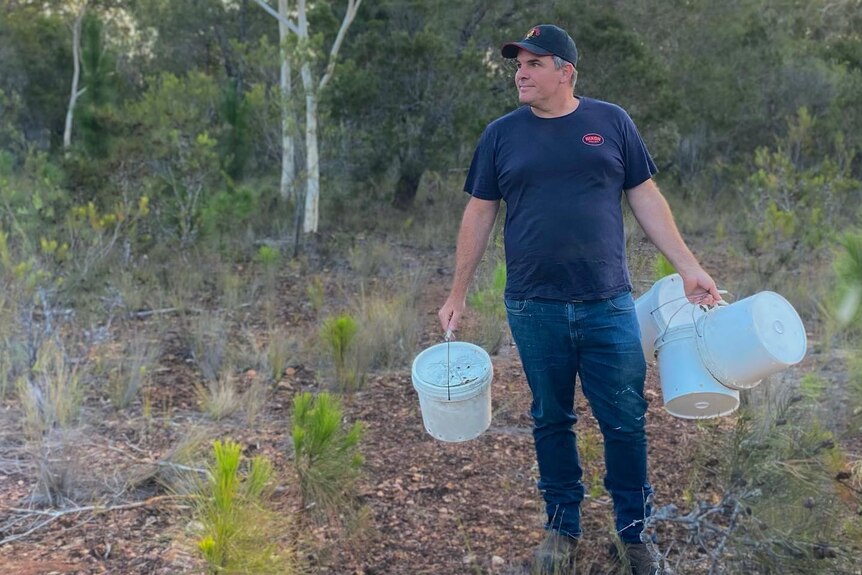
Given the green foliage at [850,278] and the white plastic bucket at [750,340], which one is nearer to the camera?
the white plastic bucket at [750,340]

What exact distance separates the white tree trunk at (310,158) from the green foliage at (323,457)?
613 cm

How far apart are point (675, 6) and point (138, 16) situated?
1296 centimetres

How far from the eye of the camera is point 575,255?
2467 millimetres

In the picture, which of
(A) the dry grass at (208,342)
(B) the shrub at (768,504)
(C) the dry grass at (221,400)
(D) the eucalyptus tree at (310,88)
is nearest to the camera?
(B) the shrub at (768,504)

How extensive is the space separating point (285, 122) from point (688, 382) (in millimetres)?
7061

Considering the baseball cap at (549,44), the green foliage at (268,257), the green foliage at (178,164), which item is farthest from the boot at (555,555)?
the green foliage at (178,164)

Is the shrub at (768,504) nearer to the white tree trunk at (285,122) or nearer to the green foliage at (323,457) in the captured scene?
the green foliage at (323,457)

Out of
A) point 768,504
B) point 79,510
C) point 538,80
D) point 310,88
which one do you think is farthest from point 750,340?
point 310,88

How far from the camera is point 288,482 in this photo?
324 cm

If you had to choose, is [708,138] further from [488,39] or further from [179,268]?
[179,268]

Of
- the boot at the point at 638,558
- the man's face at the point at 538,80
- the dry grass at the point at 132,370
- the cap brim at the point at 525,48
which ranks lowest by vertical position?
the dry grass at the point at 132,370

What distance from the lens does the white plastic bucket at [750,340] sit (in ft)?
8.07

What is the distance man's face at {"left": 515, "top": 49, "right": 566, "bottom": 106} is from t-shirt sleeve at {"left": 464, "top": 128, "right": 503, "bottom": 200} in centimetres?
19

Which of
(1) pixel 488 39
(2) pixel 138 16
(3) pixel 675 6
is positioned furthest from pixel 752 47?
(2) pixel 138 16
